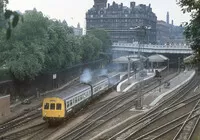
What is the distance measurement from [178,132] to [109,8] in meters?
122

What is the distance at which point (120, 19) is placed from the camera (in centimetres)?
14062

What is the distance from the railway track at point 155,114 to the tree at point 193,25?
8.92 m

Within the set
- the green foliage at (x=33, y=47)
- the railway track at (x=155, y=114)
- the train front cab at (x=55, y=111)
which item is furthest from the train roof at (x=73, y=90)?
the green foliage at (x=33, y=47)

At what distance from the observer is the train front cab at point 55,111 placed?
2777cm

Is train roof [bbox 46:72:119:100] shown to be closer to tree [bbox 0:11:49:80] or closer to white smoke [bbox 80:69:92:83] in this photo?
white smoke [bbox 80:69:92:83]

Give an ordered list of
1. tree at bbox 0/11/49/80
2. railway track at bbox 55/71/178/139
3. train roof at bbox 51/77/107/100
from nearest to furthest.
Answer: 1. railway track at bbox 55/71/178/139
2. train roof at bbox 51/77/107/100
3. tree at bbox 0/11/49/80

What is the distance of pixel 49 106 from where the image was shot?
27984 millimetres

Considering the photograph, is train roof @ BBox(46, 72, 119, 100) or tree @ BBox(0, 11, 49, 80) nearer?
train roof @ BBox(46, 72, 119, 100)

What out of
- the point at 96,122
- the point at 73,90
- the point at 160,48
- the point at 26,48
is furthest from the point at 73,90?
the point at 160,48

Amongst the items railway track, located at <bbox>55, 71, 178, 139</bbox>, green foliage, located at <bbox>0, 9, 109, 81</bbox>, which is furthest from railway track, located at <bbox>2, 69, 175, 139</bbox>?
green foliage, located at <bbox>0, 9, 109, 81</bbox>

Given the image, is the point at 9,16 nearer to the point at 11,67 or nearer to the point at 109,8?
the point at 11,67

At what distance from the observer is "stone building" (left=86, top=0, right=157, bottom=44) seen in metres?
138

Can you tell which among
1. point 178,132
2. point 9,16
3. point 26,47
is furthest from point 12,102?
point 9,16

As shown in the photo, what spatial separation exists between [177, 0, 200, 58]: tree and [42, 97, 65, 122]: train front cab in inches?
523
